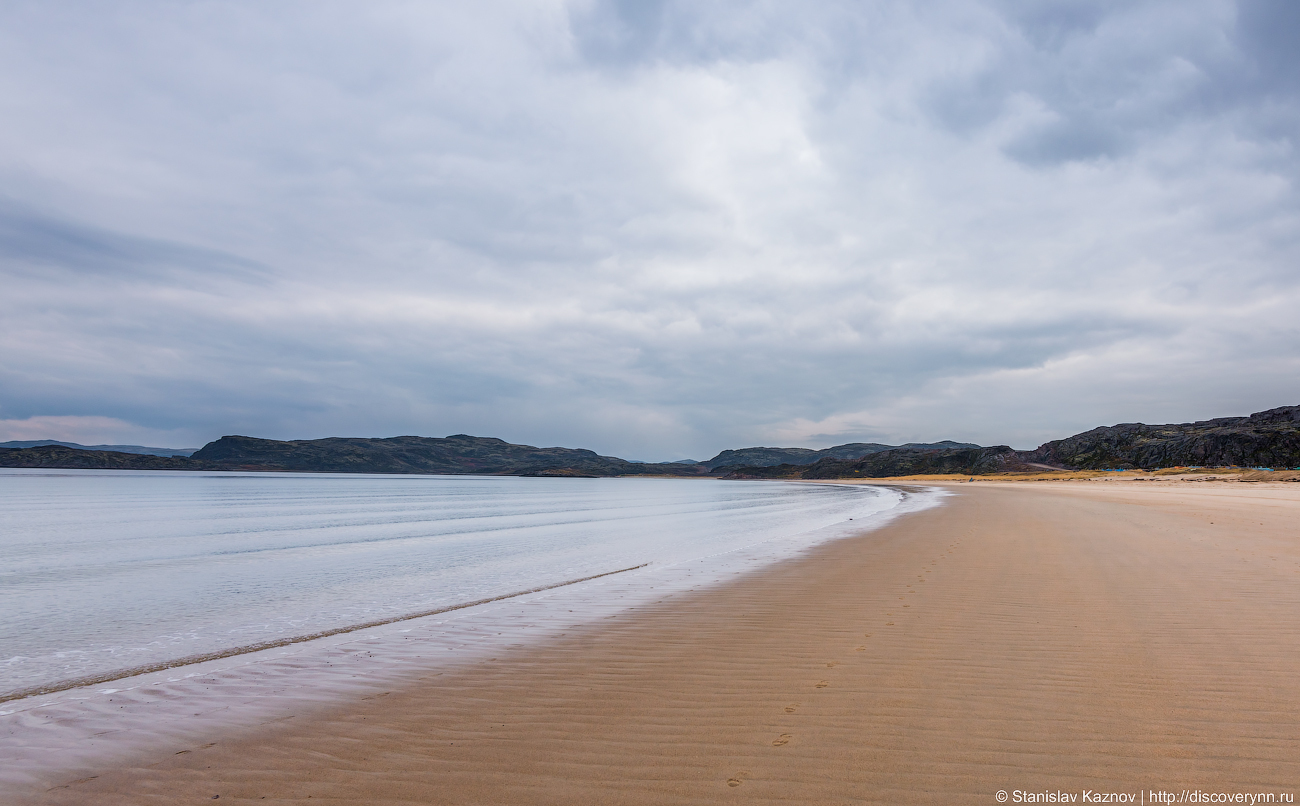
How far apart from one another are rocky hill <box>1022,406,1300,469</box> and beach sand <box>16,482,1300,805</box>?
148 meters

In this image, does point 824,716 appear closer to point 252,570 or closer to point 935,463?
point 252,570

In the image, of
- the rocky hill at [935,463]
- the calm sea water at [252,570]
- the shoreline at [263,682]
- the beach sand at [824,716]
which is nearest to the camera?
the beach sand at [824,716]

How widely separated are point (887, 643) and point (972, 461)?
17247 cm

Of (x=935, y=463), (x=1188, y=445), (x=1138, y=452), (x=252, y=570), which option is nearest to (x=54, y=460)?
(x=252, y=570)

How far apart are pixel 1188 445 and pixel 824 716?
162 metres

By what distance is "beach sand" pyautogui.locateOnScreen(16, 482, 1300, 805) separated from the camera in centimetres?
383

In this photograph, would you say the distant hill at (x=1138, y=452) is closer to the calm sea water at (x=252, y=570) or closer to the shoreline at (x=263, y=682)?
the calm sea water at (x=252, y=570)

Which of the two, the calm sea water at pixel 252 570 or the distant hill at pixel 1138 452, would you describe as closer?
the calm sea water at pixel 252 570

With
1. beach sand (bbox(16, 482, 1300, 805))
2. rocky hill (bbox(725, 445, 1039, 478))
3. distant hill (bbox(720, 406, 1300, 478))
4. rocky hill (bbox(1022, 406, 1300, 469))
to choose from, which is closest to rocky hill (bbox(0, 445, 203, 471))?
rocky hill (bbox(725, 445, 1039, 478))

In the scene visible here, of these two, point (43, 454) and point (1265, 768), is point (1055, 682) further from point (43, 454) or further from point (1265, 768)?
point (43, 454)

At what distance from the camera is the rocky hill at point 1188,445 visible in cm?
11394

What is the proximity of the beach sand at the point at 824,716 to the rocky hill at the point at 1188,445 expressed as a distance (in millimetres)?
147504

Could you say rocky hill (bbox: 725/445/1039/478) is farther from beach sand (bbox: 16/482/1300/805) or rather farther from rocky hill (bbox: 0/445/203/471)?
rocky hill (bbox: 0/445/203/471)

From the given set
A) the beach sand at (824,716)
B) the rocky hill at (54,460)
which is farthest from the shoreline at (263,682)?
the rocky hill at (54,460)
